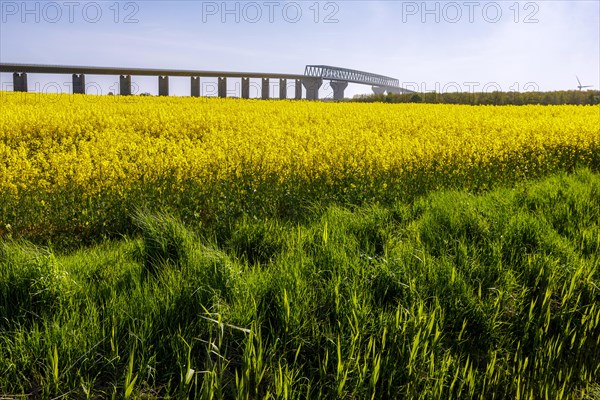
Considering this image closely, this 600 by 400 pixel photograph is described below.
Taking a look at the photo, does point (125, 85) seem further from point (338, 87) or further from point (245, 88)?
point (338, 87)

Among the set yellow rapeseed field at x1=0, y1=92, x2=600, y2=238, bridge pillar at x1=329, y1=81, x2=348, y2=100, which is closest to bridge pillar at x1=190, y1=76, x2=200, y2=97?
yellow rapeseed field at x1=0, y1=92, x2=600, y2=238

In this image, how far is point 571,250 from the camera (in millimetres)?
4723

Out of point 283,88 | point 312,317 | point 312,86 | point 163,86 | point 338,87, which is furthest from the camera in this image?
point 338,87

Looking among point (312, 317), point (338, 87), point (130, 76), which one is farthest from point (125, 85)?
point (312, 317)

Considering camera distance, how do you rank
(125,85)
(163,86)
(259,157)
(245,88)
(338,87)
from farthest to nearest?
(338,87)
(245,88)
(163,86)
(125,85)
(259,157)

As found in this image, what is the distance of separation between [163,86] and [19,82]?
28.5ft

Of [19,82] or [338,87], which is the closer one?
[19,82]

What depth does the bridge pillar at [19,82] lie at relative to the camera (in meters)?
33.0

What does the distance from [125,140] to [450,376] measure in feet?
31.8

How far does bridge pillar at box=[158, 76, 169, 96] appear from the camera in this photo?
3391 centimetres

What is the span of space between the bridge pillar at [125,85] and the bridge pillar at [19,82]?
19.9 ft

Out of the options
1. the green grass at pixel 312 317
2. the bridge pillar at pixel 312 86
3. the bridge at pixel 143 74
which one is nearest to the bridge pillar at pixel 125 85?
the bridge at pixel 143 74

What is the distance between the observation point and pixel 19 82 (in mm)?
33000

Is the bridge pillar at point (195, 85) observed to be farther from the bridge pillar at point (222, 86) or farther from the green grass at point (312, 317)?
the green grass at point (312, 317)
